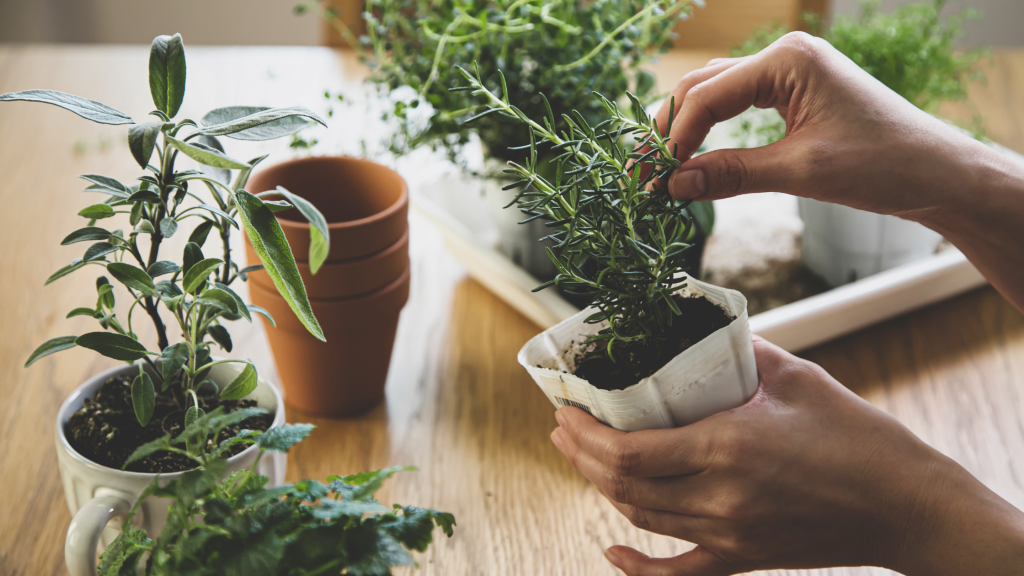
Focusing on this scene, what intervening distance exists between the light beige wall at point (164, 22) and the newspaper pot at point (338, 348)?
7.94ft

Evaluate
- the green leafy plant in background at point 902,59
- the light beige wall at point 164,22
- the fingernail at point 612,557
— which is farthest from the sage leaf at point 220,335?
the light beige wall at point 164,22

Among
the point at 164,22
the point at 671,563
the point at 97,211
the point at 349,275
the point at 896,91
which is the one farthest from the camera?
the point at 164,22

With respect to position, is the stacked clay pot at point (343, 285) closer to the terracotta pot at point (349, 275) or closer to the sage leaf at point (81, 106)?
the terracotta pot at point (349, 275)

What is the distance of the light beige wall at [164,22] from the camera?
277 centimetres

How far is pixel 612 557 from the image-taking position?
1.96 ft

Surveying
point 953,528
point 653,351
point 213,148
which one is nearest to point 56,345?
Answer: point 213,148

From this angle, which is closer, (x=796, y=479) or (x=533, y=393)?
(x=796, y=479)

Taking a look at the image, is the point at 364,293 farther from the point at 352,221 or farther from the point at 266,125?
the point at 266,125

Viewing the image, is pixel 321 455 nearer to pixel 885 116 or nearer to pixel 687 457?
pixel 687 457

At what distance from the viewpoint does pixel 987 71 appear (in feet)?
5.12

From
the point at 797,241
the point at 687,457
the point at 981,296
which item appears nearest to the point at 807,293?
the point at 797,241

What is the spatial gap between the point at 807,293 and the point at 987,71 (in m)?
0.97

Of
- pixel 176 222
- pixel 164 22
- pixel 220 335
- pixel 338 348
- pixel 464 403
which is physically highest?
pixel 176 222

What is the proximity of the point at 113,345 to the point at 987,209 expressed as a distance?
0.70 metres
